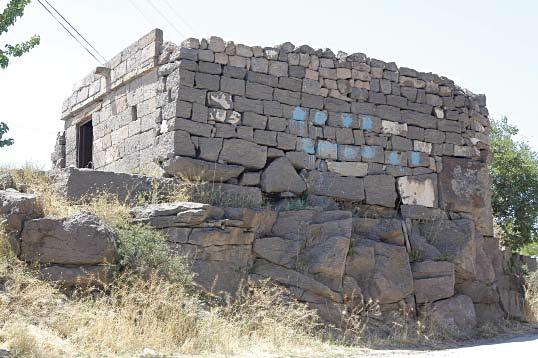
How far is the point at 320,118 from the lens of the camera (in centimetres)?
1151

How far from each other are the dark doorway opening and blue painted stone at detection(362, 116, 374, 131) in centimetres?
526

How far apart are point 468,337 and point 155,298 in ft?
16.4

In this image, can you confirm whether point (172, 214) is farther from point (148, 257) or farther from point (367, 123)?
point (367, 123)

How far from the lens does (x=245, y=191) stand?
10562 mm

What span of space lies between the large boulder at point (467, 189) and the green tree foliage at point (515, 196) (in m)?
2.56

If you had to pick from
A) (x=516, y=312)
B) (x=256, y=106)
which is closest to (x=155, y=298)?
(x=256, y=106)

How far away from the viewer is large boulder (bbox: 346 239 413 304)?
33.5 ft

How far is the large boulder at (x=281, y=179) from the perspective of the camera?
35.4 feet

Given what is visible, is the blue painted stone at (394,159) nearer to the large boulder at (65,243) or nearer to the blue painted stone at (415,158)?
the blue painted stone at (415,158)

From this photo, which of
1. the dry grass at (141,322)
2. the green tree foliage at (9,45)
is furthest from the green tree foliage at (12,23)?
the dry grass at (141,322)

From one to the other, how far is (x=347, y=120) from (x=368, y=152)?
2.10 ft

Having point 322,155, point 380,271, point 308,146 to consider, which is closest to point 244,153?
point 308,146

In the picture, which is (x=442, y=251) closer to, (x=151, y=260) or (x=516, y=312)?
(x=516, y=312)

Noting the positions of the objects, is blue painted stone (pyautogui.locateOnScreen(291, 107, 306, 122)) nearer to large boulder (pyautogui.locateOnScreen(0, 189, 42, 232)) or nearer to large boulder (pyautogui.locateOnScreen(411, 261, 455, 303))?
large boulder (pyautogui.locateOnScreen(411, 261, 455, 303))
